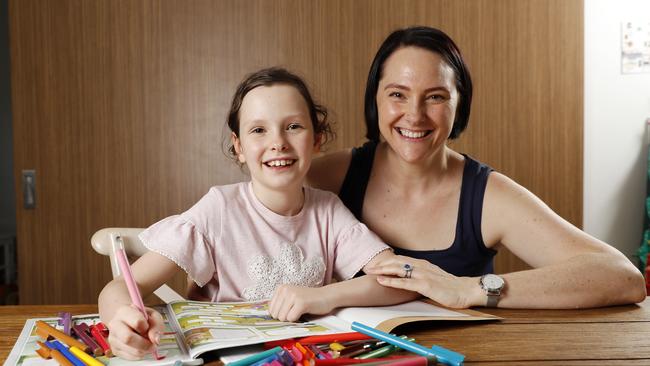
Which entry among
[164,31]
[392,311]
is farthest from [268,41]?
[392,311]

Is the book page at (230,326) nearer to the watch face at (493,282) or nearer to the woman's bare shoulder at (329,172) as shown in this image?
the watch face at (493,282)

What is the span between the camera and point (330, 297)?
1.09 m

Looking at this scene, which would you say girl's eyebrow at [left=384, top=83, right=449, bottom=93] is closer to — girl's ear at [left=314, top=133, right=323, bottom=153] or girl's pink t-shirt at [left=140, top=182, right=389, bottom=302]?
girl's ear at [left=314, top=133, right=323, bottom=153]

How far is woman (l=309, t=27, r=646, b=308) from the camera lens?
1477mm

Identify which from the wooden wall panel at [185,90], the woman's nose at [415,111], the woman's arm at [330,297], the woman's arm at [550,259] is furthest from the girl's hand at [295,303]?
the wooden wall panel at [185,90]

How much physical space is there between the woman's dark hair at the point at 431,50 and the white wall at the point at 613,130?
172 centimetres

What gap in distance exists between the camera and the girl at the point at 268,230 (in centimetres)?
120

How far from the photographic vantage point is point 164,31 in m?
2.82

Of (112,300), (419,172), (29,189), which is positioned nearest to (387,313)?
(112,300)

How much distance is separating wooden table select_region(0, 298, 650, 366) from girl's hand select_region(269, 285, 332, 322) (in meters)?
0.14

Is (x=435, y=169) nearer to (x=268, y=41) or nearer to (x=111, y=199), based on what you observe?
(x=268, y=41)

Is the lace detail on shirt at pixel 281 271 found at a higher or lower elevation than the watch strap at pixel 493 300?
higher

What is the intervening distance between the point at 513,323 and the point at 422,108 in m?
0.63

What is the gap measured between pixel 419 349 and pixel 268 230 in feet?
1.86
